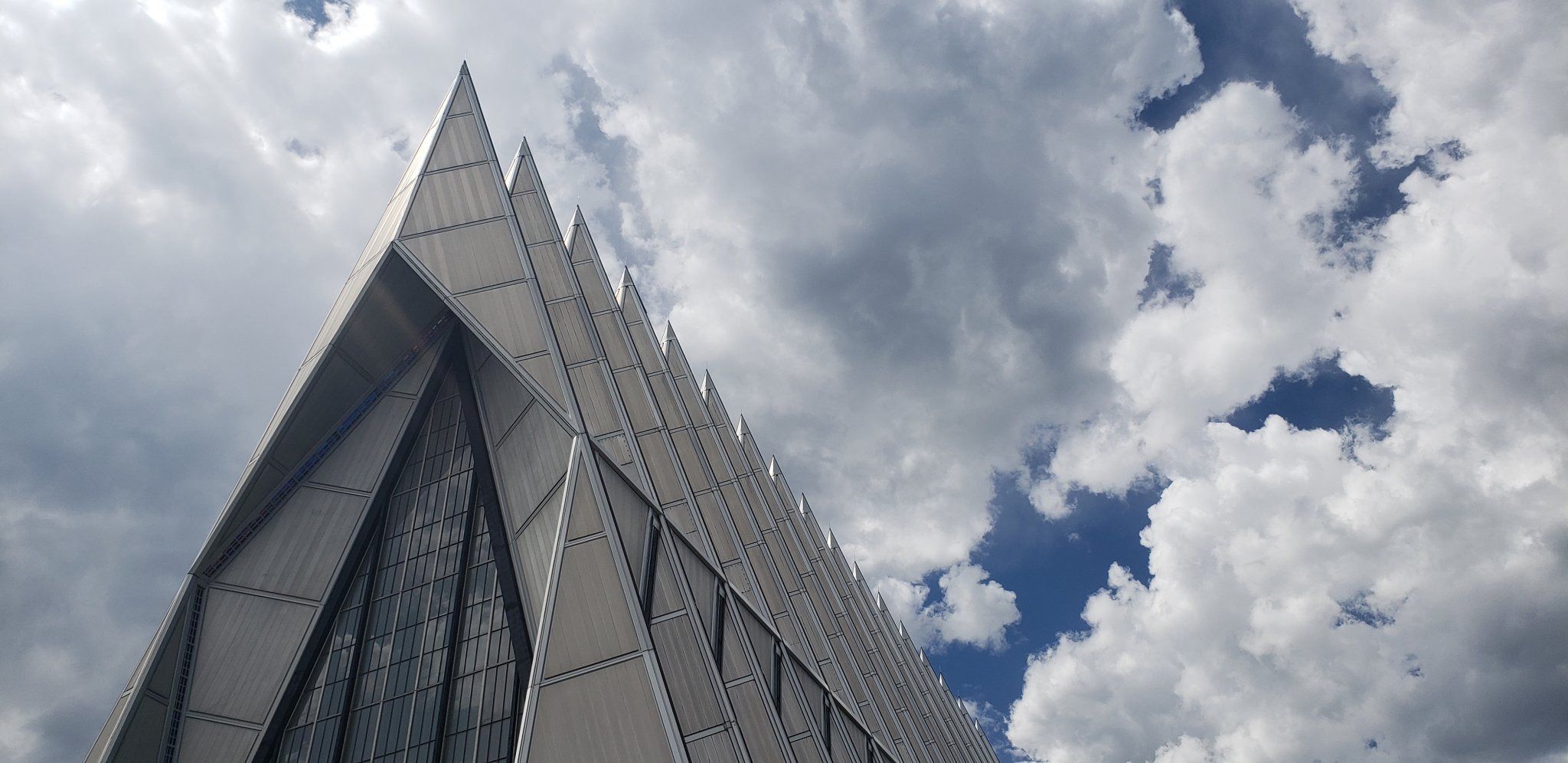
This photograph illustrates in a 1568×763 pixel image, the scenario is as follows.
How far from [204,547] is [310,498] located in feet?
7.92

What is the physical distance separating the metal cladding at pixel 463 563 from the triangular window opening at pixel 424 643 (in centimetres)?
5

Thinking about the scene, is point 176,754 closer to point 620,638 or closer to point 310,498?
point 310,498

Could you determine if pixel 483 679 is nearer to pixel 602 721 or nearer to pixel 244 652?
pixel 602 721

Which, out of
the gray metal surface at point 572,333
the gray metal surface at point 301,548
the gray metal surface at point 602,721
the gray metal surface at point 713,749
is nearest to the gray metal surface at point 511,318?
the gray metal surface at point 572,333

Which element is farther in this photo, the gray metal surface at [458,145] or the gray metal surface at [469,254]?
the gray metal surface at [458,145]

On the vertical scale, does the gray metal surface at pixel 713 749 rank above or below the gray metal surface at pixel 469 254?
below

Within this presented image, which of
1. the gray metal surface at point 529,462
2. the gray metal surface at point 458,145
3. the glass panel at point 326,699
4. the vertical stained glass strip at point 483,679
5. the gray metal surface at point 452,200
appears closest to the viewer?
the vertical stained glass strip at point 483,679

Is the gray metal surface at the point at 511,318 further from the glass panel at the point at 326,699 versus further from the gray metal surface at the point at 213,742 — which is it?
the gray metal surface at the point at 213,742

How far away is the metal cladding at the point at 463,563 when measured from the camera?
13.9 meters

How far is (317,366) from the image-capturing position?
63.3 ft

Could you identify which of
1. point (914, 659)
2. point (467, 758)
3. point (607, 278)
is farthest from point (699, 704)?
point (914, 659)

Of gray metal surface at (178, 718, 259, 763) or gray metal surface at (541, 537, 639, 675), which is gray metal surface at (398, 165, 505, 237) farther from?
gray metal surface at (178, 718, 259, 763)

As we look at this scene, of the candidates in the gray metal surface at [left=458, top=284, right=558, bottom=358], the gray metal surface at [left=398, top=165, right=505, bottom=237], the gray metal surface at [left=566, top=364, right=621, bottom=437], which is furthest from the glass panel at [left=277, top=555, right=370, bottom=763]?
the gray metal surface at [left=398, top=165, right=505, bottom=237]

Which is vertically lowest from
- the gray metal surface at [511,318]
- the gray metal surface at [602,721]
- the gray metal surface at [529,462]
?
the gray metal surface at [602,721]
